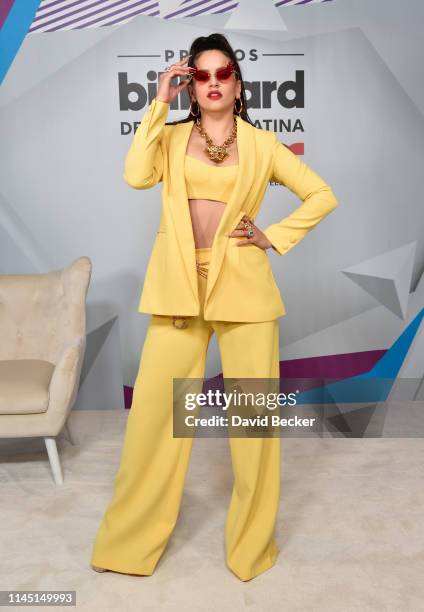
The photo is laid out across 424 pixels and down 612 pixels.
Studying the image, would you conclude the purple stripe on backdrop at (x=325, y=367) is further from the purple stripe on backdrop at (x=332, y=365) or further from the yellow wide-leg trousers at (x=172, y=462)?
the yellow wide-leg trousers at (x=172, y=462)

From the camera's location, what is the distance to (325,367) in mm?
4734

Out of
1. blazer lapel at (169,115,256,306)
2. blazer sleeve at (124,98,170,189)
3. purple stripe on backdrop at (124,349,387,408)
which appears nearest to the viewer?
blazer sleeve at (124,98,170,189)

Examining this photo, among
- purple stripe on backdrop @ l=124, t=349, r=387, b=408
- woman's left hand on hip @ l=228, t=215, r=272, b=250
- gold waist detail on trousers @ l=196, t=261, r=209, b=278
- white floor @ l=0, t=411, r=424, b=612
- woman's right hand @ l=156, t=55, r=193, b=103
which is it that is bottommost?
white floor @ l=0, t=411, r=424, b=612

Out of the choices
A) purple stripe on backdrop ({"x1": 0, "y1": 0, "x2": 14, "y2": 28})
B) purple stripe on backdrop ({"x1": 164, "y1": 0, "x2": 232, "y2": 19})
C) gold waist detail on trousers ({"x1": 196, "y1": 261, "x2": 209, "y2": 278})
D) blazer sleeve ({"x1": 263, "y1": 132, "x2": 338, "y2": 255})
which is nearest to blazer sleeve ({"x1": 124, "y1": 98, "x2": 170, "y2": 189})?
gold waist detail on trousers ({"x1": 196, "y1": 261, "x2": 209, "y2": 278})

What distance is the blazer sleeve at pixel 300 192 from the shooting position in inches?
101

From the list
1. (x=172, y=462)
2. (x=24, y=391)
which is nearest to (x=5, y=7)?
(x=24, y=391)

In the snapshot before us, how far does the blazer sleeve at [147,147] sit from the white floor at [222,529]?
1383mm

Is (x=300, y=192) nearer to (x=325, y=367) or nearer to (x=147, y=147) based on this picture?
(x=147, y=147)

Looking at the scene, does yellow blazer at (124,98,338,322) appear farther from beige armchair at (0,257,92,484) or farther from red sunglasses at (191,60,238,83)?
beige armchair at (0,257,92,484)

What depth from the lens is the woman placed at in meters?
2.48

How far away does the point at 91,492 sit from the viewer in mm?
3414

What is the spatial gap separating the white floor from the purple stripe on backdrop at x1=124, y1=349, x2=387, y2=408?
0.68 metres

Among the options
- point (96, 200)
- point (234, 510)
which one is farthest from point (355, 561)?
point (96, 200)

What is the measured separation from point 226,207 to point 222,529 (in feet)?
4.40
